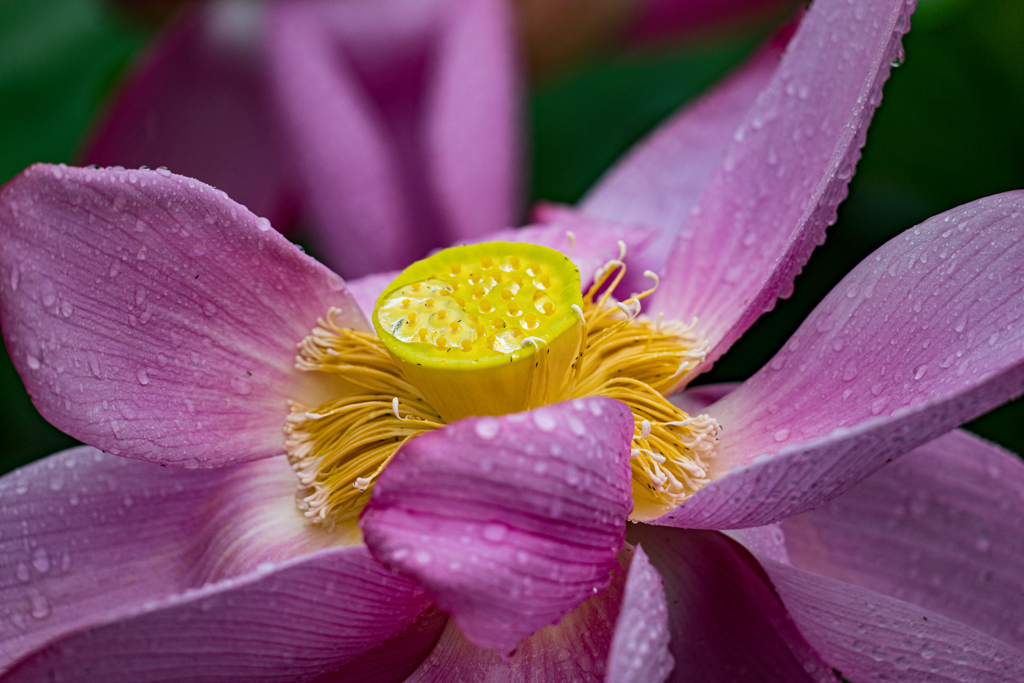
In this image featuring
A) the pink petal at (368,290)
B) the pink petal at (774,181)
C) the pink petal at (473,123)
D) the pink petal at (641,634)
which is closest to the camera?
the pink petal at (641,634)

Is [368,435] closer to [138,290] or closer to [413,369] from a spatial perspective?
[413,369]

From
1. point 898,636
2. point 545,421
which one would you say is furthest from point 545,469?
Result: point 898,636

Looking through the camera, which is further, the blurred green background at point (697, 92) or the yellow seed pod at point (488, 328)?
the blurred green background at point (697, 92)

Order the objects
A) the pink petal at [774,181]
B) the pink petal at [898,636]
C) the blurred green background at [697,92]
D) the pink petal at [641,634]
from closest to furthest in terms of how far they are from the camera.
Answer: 1. the pink petal at [641,634]
2. the pink petal at [898,636]
3. the pink petal at [774,181]
4. the blurred green background at [697,92]

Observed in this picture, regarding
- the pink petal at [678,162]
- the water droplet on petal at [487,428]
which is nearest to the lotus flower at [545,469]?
the water droplet on petal at [487,428]

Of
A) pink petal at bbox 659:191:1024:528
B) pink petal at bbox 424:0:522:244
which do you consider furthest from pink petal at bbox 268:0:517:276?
pink petal at bbox 659:191:1024:528

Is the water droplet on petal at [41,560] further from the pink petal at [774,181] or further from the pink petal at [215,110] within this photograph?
the pink petal at [215,110]

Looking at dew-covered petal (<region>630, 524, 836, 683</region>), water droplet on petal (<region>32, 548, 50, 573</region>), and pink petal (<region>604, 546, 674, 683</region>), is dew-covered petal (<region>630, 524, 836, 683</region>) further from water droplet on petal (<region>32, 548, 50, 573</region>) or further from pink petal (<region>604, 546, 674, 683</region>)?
water droplet on petal (<region>32, 548, 50, 573</region>)
